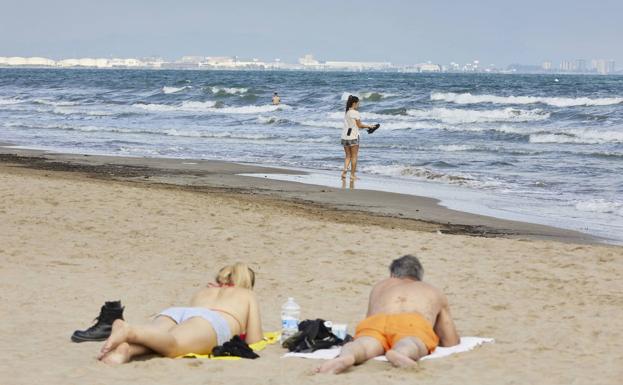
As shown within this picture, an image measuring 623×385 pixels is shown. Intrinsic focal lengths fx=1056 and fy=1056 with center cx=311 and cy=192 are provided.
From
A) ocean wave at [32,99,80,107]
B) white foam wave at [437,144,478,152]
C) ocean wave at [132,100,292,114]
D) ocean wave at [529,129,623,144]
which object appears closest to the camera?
white foam wave at [437,144,478,152]

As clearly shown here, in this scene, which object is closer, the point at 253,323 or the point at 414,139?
the point at 253,323

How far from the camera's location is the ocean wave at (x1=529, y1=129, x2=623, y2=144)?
27.9 metres

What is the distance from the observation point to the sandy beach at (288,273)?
6277 mm

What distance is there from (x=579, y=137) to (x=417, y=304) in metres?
23.3

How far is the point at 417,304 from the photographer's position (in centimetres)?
676

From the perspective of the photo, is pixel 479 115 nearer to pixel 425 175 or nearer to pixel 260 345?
pixel 425 175

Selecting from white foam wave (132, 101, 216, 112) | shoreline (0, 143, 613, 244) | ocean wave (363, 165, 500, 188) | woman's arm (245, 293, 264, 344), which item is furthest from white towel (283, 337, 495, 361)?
white foam wave (132, 101, 216, 112)

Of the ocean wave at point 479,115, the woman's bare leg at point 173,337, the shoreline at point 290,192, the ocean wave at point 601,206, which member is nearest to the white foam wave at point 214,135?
the shoreline at point 290,192

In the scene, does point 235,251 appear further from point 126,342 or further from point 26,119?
point 26,119

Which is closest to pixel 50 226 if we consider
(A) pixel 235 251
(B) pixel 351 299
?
(A) pixel 235 251

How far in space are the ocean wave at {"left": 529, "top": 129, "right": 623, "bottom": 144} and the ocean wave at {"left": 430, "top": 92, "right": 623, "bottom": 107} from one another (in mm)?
15073

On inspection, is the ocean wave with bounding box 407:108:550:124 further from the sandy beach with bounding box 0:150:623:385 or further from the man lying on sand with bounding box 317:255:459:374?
the man lying on sand with bounding box 317:255:459:374

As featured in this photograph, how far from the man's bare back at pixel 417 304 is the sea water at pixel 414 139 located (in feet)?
20.0

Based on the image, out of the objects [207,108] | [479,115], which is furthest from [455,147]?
[207,108]
